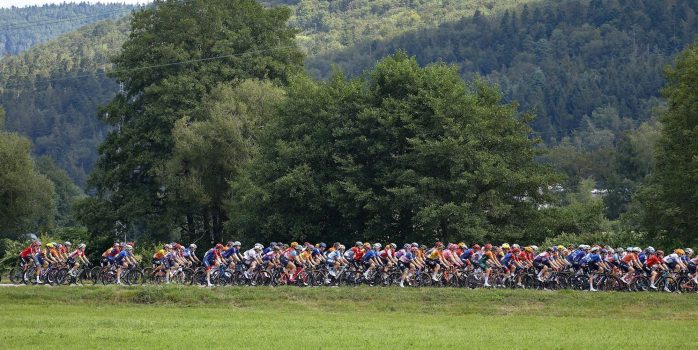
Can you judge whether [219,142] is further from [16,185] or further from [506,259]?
[506,259]

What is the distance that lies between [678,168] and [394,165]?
50.4 ft

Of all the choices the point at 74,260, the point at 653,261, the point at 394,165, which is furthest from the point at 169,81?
the point at 653,261

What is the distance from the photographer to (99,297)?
44.6m

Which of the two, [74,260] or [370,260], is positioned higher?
[74,260]

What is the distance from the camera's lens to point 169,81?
7588 cm

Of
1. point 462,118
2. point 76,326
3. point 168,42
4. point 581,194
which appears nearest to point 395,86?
point 462,118

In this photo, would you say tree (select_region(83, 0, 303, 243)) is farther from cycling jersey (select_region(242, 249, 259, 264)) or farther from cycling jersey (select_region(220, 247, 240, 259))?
cycling jersey (select_region(242, 249, 259, 264))

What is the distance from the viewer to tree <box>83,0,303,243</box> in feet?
246

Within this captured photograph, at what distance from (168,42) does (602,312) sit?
45876 millimetres

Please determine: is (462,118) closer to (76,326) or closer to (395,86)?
(395,86)

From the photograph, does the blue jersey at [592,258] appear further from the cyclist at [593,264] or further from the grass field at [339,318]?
the grass field at [339,318]

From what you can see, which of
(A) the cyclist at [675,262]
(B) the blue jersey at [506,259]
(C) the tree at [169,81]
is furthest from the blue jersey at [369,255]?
(C) the tree at [169,81]

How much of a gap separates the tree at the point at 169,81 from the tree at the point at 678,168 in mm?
28732

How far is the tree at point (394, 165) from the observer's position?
201 ft
